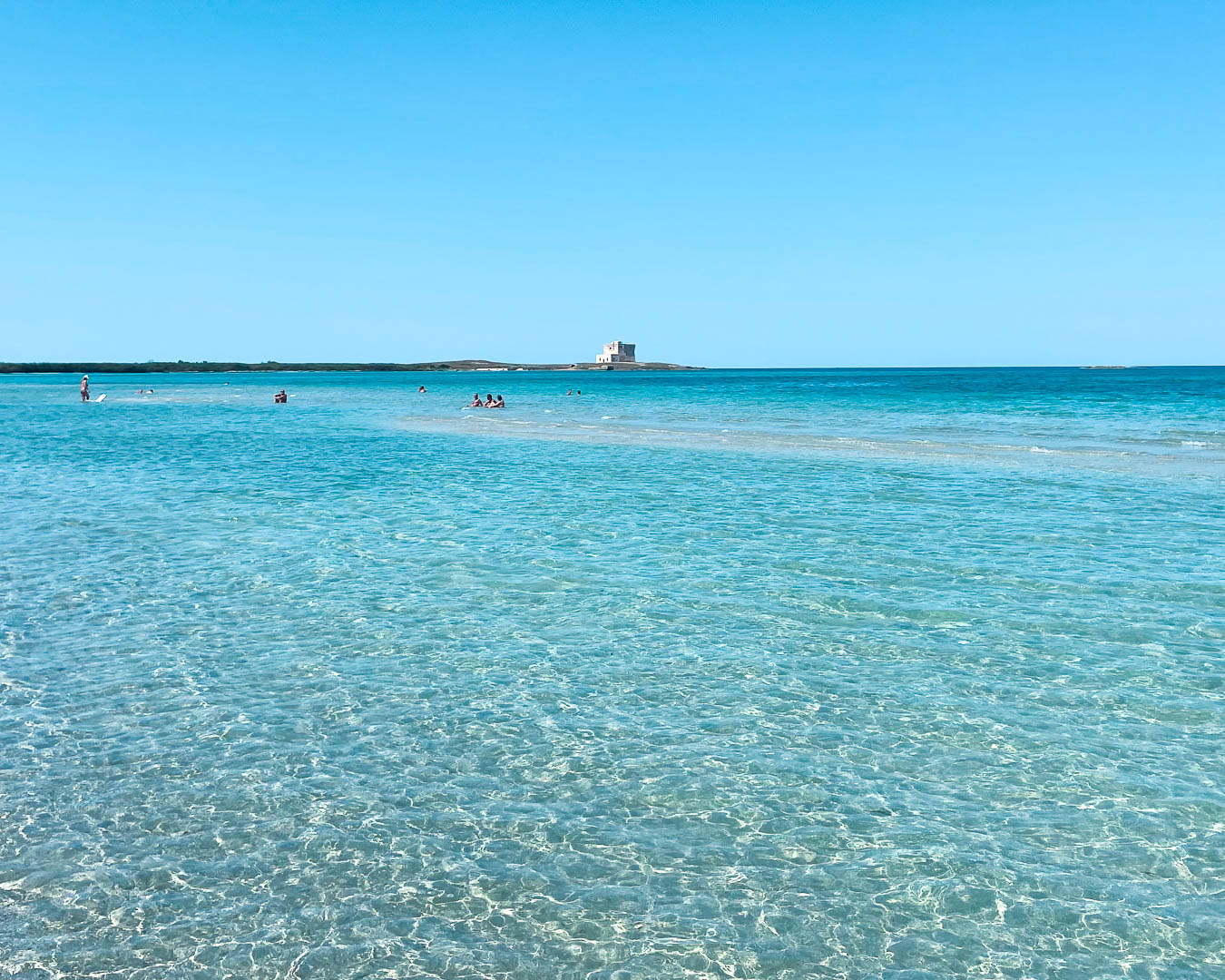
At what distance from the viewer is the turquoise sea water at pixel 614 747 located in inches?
229

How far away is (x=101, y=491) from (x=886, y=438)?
33.0 meters

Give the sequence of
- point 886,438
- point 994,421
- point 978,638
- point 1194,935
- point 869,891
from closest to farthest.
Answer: point 1194,935 < point 869,891 < point 978,638 < point 886,438 < point 994,421

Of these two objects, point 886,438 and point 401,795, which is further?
point 886,438

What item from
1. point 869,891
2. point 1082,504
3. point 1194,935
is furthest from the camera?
point 1082,504

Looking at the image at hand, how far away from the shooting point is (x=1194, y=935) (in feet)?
18.9

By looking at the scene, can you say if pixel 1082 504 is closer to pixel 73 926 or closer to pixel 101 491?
pixel 73 926

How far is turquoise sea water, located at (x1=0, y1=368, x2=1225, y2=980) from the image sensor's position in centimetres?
582

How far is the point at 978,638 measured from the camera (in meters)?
11.6

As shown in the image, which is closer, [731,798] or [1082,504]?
[731,798]

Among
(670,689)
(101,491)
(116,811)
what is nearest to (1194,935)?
(670,689)

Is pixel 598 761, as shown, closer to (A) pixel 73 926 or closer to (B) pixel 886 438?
(A) pixel 73 926

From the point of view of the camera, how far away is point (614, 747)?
8.46 meters

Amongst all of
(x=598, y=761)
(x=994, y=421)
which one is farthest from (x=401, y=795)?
(x=994, y=421)

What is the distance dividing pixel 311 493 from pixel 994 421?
148 ft
